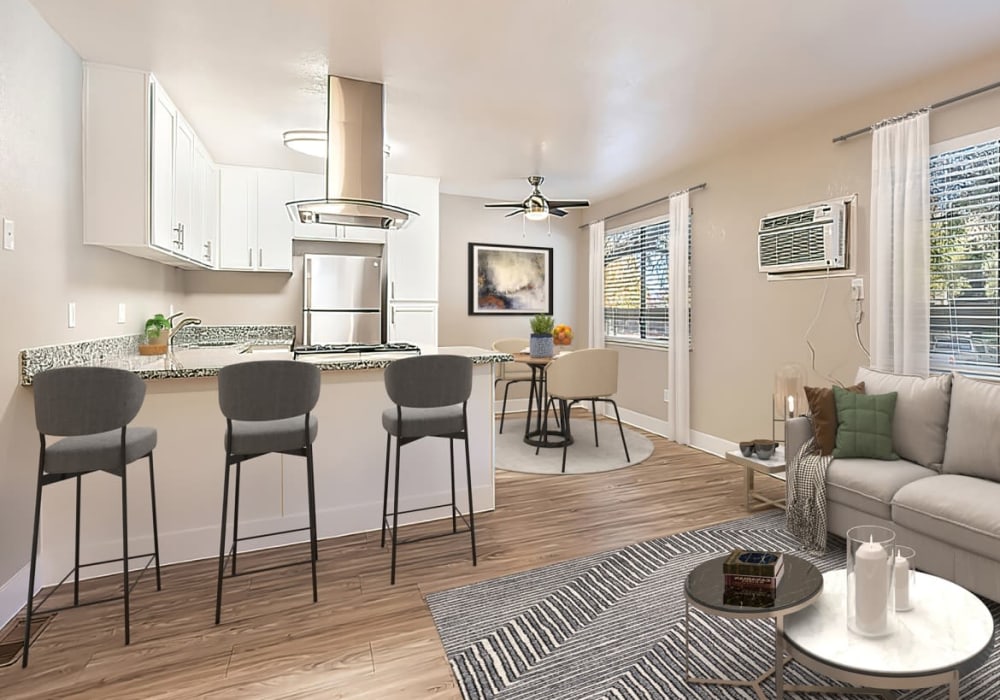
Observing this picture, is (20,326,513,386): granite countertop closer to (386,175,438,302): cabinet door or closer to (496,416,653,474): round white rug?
(496,416,653,474): round white rug

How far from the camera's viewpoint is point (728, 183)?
4500 mm

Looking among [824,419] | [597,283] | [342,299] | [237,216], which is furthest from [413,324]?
[824,419]

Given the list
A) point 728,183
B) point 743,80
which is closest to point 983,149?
point 743,80

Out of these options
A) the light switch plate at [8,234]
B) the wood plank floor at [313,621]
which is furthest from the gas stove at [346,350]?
the light switch plate at [8,234]

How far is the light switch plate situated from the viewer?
2.10m

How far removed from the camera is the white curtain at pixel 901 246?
3.03 meters

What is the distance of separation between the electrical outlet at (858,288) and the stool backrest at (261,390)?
3452mm

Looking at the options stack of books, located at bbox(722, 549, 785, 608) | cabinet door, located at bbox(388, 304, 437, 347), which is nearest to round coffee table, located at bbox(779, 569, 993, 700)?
stack of books, located at bbox(722, 549, 785, 608)

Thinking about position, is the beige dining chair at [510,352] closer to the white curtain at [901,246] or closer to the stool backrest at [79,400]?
the white curtain at [901,246]

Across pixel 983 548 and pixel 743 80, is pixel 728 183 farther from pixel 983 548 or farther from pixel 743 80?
pixel 983 548

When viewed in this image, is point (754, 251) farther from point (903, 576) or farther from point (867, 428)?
point (903, 576)

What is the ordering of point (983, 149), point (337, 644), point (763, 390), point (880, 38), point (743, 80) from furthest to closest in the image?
point (763, 390), point (743, 80), point (983, 149), point (880, 38), point (337, 644)

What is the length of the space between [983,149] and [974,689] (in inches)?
106

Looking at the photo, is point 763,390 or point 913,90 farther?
point 763,390
